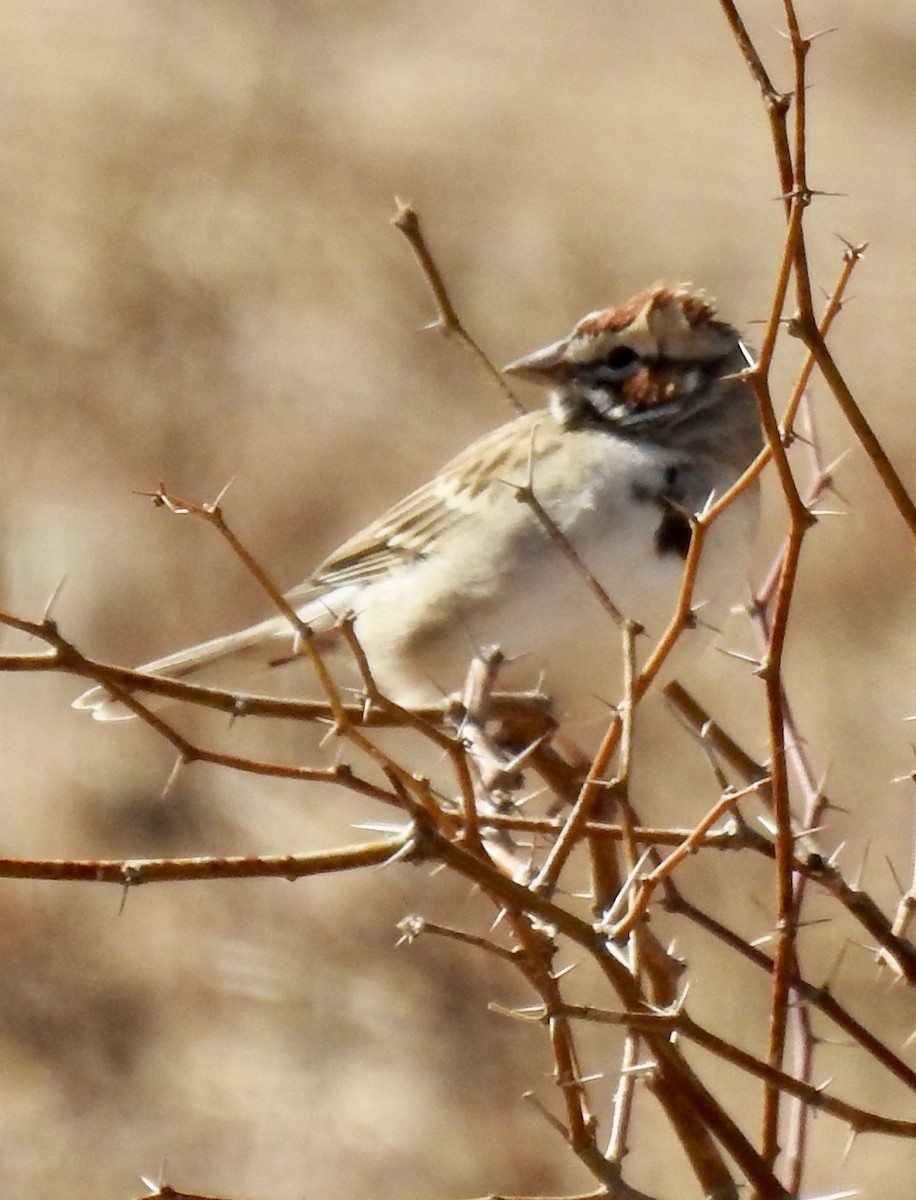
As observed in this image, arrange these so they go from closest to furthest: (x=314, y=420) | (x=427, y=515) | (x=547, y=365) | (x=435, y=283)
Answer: (x=435, y=283), (x=547, y=365), (x=427, y=515), (x=314, y=420)

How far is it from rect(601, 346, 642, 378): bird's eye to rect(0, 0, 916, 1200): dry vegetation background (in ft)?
7.35

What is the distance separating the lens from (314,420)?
6.58 meters

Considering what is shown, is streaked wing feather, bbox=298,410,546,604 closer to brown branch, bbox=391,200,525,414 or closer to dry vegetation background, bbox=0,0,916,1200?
brown branch, bbox=391,200,525,414

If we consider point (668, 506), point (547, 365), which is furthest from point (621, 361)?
point (668, 506)

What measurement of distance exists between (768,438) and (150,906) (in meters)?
4.39

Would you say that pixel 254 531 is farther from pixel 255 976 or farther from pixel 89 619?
pixel 255 976

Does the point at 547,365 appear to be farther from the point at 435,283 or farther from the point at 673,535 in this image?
the point at 435,283

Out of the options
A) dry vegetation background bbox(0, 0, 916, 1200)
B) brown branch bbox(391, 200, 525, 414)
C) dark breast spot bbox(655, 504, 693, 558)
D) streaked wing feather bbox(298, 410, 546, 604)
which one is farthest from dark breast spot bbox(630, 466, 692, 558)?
dry vegetation background bbox(0, 0, 916, 1200)

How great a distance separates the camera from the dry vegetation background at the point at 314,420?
16.9 ft

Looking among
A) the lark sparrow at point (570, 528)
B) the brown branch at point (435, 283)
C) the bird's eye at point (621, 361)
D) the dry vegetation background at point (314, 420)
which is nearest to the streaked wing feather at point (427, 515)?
the lark sparrow at point (570, 528)

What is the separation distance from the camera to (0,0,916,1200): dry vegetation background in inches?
202

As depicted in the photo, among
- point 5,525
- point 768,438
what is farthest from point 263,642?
point 5,525

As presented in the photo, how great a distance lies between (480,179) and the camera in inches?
294

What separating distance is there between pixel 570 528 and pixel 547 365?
0.38 m
